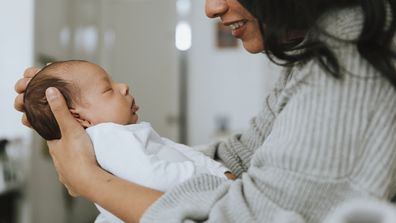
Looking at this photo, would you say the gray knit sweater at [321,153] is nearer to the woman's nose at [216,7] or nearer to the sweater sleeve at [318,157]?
the sweater sleeve at [318,157]

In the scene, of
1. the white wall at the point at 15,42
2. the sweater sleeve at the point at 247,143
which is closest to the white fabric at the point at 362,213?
the sweater sleeve at the point at 247,143

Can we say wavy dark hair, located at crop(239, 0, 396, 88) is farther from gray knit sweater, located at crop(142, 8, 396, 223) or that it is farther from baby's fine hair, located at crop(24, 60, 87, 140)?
baby's fine hair, located at crop(24, 60, 87, 140)

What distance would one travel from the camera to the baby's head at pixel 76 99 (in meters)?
1.07

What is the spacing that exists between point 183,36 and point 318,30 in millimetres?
4159

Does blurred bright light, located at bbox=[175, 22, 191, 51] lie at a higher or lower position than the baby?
lower

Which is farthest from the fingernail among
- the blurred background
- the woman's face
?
the blurred background

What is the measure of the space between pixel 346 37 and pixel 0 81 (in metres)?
2.69

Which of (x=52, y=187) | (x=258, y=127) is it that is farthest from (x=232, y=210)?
(x=52, y=187)

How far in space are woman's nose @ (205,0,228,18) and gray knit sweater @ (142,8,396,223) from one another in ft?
0.97

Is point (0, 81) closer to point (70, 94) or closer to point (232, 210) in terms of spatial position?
point (70, 94)

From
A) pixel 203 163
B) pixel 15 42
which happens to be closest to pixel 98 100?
pixel 203 163

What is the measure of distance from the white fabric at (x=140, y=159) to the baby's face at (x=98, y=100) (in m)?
0.07

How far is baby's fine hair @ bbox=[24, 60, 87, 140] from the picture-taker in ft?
3.47

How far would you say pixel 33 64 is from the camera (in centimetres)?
286
